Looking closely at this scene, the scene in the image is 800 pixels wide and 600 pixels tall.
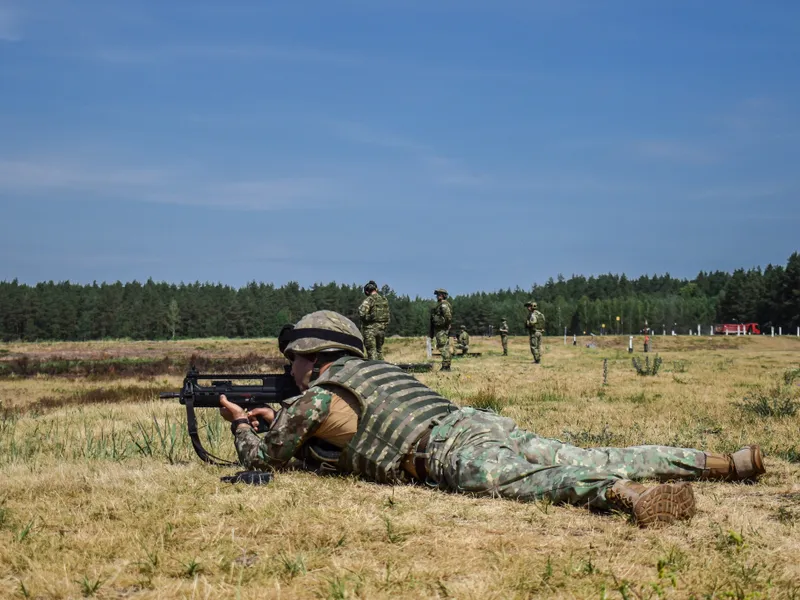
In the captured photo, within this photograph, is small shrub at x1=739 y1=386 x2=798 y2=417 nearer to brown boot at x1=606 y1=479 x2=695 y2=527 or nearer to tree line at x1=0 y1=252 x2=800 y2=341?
brown boot at x1=606 y1=479 x2=695 y2=527

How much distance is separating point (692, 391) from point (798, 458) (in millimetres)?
7513

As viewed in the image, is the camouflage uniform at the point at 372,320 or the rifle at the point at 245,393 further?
the camouflage uniform at the point at 372,320

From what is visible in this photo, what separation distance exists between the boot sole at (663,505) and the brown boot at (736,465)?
4.80 feet

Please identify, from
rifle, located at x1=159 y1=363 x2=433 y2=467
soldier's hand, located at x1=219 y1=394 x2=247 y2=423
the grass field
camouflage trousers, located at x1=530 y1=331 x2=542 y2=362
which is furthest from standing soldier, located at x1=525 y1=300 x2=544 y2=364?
soldier's hand, located at x1=219 y1=394 x2=247 y2=423

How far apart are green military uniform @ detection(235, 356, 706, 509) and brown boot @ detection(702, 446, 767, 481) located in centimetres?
8

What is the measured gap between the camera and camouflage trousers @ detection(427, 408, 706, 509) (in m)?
5.59

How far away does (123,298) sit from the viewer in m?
141

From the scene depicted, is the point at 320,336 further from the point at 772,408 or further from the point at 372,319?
the point at 372,319

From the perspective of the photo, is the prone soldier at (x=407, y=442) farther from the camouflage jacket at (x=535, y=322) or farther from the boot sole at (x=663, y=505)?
the camouflage jacket at (x=535, y=322)

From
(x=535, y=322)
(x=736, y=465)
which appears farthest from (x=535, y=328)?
(x=736, y=465)

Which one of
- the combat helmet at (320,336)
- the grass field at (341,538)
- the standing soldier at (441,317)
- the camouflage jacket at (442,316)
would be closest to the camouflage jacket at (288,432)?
the grass field at (341,538)

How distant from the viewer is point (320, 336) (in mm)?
6621

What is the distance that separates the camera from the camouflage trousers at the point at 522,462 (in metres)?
5.59

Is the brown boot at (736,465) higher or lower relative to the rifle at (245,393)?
lower
